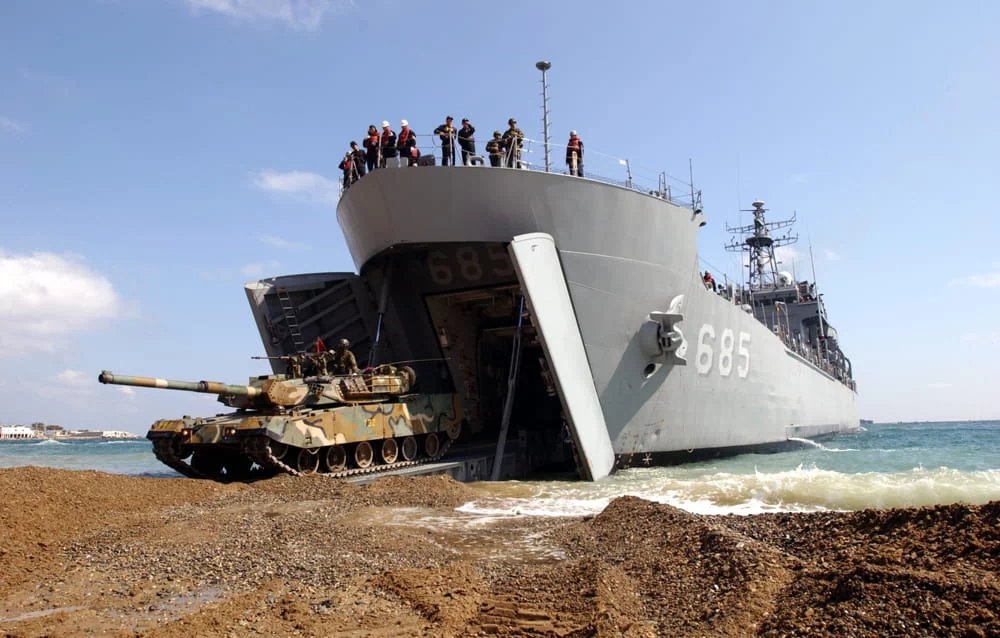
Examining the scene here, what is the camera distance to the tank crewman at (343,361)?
13898 mm

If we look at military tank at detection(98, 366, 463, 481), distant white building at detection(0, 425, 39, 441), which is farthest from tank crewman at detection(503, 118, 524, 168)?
distant white building at detection(0, 425, 39, 441)

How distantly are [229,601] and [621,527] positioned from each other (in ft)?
11.9

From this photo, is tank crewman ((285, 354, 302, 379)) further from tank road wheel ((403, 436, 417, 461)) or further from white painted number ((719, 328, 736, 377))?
white painted number ((719, 328, 736, 377))

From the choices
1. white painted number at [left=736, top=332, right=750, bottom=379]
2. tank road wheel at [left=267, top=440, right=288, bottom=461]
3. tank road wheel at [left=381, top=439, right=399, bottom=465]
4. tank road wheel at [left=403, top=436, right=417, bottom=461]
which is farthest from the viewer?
white painted number at [left=736, top=332, right=750, bottom=379]

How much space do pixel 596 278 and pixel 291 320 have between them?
23.7ft

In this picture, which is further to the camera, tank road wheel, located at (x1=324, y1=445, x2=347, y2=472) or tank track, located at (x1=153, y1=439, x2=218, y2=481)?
tank track, located at (x1=153, y1=439, x2=218, y2=481)

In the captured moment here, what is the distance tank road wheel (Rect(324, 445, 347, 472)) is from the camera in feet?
40.0

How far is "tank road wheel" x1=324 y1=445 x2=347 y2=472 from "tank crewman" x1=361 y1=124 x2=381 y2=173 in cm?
523

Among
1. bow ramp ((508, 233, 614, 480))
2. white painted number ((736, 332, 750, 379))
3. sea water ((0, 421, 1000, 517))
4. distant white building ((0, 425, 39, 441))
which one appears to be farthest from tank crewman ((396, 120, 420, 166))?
distant white building ((0, 425, 39, 441))

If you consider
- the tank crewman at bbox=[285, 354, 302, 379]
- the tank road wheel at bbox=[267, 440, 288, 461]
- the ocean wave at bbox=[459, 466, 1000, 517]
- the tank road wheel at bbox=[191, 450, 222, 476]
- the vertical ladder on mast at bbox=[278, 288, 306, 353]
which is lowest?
the ocean wave at bbox=[459, 466, 1000, 517]

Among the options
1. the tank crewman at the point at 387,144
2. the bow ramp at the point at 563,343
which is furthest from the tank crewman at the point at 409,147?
the bow ramp at the point at 563,343

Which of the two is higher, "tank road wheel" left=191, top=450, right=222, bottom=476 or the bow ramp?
the bow ramp

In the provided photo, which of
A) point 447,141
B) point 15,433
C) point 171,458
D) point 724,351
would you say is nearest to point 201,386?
point 171,458

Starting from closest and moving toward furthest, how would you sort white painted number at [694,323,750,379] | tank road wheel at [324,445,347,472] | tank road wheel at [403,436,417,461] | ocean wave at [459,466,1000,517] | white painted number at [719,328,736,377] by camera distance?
ocean wave at [459,466,1000,517], tank road wheel at [324,445,347,472], tank road wheel at [403,436,417,461], white painted number at [694,323,750,379], white painted number at [719,328,736,377]
